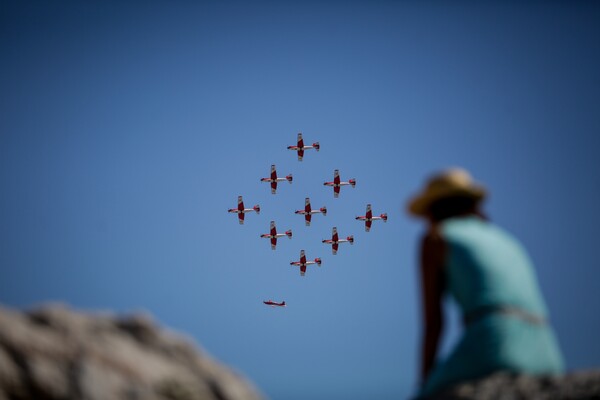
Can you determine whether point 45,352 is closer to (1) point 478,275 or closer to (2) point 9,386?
(2) point 9,386

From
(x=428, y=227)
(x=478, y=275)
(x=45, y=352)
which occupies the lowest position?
(x=478, y=275)

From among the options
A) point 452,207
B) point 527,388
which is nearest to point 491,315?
point 527,388

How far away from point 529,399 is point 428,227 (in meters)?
1.36

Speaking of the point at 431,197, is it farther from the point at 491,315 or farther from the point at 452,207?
the point at 491,315

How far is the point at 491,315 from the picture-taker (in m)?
5.20

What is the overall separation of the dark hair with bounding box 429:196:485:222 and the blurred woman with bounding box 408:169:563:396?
90 mm

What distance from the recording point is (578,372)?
5.35 metres

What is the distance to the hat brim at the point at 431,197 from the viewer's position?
223 inches

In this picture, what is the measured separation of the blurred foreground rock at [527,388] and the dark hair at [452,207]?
1.20 m

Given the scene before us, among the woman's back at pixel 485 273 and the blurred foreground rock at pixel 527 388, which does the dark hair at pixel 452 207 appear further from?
the blurred foreground rock at pixel 527 388

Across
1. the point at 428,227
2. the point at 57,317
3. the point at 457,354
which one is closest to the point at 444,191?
the point at 428,227

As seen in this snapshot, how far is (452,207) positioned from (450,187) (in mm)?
208

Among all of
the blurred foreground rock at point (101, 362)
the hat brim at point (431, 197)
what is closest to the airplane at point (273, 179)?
the blurred foreground rock at point (101, 362)

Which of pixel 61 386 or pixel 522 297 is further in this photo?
pixel 61 386
